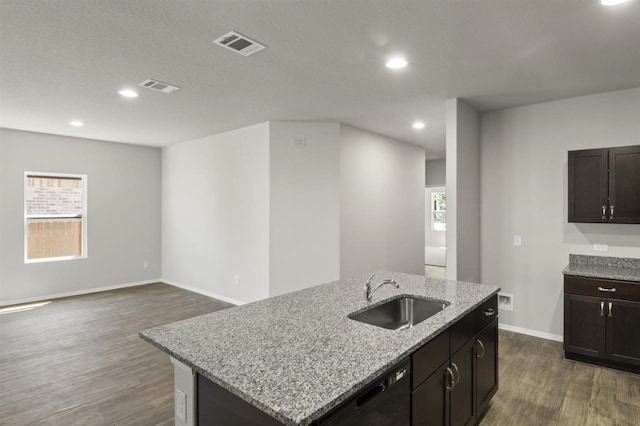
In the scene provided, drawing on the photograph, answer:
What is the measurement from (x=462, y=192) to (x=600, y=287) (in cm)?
149

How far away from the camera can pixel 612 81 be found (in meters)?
3.27

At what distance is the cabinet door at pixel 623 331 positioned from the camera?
299 cm

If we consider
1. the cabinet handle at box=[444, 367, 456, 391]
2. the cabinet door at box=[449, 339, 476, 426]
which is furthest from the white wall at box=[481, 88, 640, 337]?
the cabinet handle at box=[444, 367, 456, 391]

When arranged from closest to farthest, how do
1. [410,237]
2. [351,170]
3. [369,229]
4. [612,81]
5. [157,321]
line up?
1. [612,81]
2. [157,321]
3. [351,170]
4. [369,229]
5. [410,237]

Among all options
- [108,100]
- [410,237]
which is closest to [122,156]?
[108,100]

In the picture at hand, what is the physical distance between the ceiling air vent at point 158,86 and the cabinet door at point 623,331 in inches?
178

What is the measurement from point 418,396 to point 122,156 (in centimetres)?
686

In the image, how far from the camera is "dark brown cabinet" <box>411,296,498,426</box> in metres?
1.62

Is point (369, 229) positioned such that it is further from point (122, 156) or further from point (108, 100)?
point (122, 156)

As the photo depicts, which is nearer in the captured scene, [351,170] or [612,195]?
[612,195]

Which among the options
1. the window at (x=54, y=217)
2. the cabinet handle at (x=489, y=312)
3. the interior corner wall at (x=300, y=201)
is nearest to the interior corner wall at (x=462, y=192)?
the cabinet handle at (x=489, y=312)

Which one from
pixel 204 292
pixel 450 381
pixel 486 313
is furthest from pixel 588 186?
pixel 204 292

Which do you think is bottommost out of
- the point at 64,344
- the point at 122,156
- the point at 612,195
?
the point at 64,344

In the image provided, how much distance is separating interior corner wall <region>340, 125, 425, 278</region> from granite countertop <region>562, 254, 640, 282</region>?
8.18 feet
